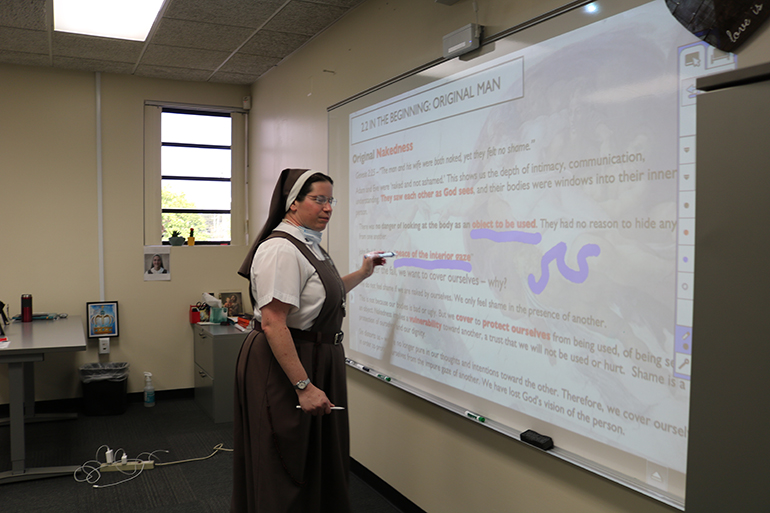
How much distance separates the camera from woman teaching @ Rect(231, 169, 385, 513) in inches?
74.5

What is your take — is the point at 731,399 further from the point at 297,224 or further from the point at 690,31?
the point at 297,224

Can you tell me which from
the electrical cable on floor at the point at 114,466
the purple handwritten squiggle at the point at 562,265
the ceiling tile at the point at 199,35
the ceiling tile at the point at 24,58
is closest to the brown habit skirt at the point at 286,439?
the purple handwritten squiggle at the point at 562,265

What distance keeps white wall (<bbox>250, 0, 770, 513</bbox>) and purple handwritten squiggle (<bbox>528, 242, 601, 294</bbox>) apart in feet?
1.87

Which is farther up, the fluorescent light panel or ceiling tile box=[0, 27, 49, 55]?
the fluorescent light panel

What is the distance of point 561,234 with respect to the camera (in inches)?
66.0

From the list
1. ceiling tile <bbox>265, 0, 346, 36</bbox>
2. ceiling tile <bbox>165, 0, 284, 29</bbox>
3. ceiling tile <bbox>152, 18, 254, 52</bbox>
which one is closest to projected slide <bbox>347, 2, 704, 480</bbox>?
ceiling tile <bbox>265, 0, 346, 36</bbox>

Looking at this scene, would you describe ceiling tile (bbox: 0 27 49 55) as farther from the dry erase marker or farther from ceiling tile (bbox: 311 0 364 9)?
the dry erase marker

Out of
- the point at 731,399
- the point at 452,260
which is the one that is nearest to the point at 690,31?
the point at 731,399

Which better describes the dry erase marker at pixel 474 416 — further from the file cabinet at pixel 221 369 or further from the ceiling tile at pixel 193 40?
the file cabinet at pixel 221 369

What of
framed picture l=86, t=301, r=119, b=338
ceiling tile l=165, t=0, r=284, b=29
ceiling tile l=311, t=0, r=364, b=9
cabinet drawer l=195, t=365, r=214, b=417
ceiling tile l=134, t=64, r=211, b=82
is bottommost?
cabinet drawer l=195, t=365, r=214, b=417

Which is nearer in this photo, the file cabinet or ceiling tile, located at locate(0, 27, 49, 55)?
ceiling tile, located at locate(0, 27, 49, 55)

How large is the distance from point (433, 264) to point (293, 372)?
0.75 metres

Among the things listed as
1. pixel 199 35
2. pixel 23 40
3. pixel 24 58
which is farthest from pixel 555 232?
pixel 24 58

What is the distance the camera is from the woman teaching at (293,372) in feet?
6.21
